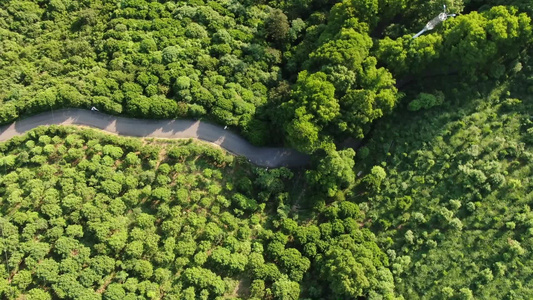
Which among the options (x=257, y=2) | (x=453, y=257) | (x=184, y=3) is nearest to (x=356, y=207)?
(x=453, y=257)

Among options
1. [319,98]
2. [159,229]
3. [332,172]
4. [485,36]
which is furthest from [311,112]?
[159,229]

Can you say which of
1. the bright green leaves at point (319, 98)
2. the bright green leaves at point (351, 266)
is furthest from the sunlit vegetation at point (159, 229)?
the bright green leaves at point (319, 98)

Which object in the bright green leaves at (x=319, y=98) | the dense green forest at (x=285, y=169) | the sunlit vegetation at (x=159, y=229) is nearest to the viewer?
the sunlit vegetation at (x=159, y=229)

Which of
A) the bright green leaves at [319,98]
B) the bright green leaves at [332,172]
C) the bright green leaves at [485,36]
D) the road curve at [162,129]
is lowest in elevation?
the bright green leaves at [332,172]

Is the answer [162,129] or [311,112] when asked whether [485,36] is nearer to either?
[311,112]

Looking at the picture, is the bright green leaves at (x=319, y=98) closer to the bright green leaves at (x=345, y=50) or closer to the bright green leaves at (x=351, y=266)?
the bright green leaves at (x=345, y=50)

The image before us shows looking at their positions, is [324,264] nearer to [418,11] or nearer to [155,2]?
[418,11]
